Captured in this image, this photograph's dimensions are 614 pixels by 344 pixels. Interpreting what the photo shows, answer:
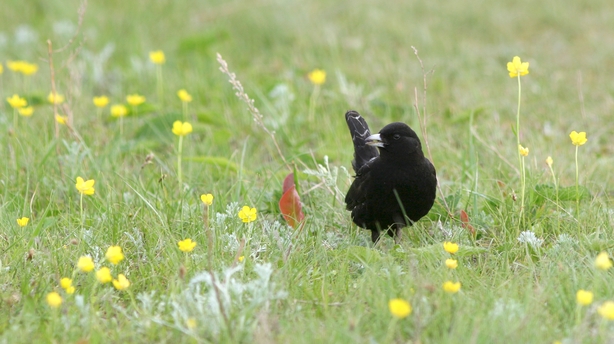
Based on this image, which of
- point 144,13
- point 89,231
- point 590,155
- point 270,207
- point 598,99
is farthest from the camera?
point 144,13

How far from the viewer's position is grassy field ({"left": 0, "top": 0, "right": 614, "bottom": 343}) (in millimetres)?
3229

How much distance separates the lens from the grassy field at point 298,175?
3.23m

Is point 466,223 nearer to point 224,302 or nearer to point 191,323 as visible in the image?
point 224,302

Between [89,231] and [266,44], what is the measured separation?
4956 millimetres

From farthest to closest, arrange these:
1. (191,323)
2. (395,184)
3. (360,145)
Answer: (360,145)
(395,184)
(191,323)

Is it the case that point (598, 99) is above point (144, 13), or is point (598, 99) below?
below

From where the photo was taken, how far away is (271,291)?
3301 mm

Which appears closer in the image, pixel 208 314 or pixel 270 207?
pixel 208 314

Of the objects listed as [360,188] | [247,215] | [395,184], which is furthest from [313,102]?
[247,215]

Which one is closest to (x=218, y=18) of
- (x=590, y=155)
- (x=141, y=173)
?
(x=141, y=173)

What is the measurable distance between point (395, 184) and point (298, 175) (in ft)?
3.06

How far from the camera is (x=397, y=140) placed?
425 centimetres

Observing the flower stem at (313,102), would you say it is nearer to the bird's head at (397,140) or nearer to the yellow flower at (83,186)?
the bird's head at (397,140)

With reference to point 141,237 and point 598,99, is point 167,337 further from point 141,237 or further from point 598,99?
point 598,99
